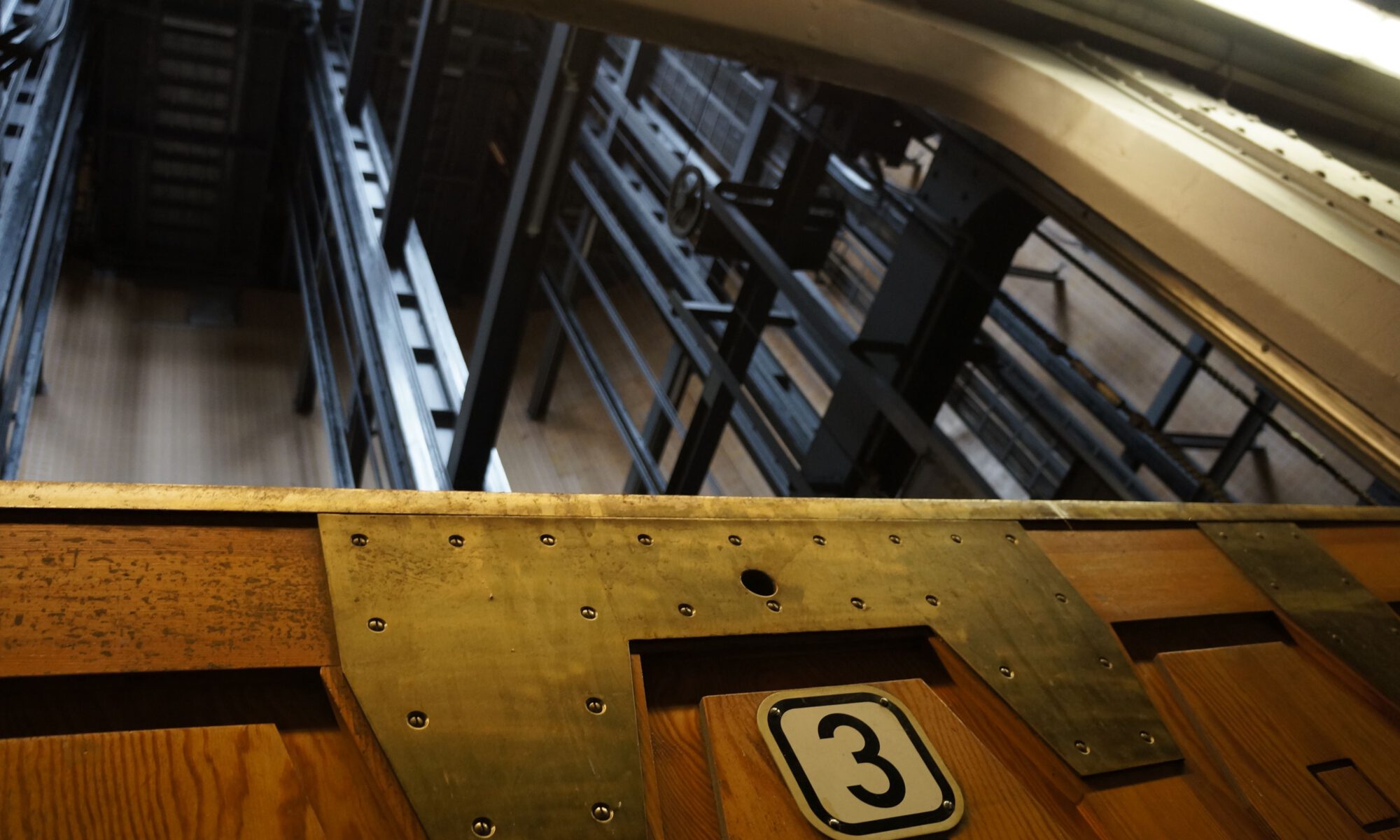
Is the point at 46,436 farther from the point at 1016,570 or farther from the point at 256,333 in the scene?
the point at 1016,570

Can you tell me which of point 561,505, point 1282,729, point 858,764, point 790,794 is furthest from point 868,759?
point 1282,729

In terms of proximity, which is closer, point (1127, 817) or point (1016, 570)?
point (1127, 817)

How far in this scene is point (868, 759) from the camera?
122cm

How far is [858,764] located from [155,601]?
833 millimetres

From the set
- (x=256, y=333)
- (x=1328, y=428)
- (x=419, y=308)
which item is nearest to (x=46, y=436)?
(x=256, y=333)

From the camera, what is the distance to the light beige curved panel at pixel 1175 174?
81.5 inches

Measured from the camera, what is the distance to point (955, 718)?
134 cm

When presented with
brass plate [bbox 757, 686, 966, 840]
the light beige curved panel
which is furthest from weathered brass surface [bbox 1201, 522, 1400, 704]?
brass plate [bbox 757, 686, 966, 840]

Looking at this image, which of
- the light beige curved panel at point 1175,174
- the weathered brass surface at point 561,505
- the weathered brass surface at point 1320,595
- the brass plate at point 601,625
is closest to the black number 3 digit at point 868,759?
the brass plate at point 601,625

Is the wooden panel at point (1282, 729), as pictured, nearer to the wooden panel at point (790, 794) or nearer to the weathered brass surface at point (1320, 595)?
the weathered brass surface at point (1320, 595)

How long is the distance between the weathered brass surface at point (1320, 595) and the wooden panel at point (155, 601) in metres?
1.69

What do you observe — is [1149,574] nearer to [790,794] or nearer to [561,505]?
[790,794]

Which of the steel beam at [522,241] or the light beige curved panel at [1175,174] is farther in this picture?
the steel beam at [522,241]

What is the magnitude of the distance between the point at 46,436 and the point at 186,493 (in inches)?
350
